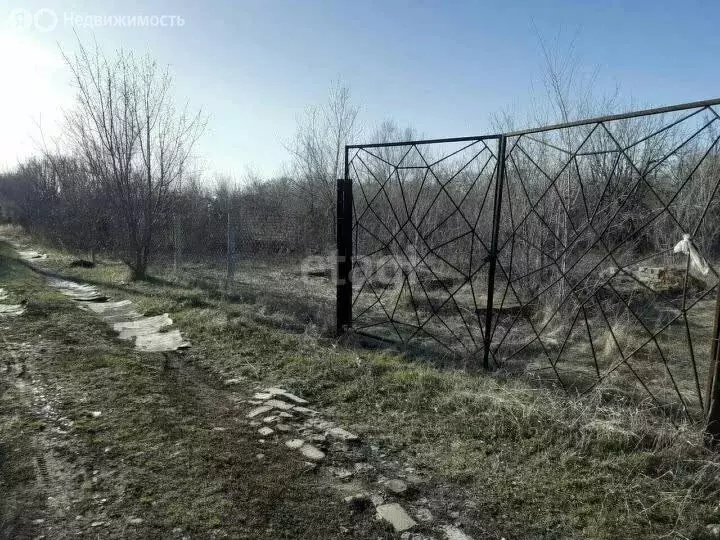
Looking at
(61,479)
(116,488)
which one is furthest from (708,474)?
(61,479)

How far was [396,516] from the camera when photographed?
2389 millimetres

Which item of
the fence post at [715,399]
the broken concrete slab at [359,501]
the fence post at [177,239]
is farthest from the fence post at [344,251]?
the fence post at [177,239]

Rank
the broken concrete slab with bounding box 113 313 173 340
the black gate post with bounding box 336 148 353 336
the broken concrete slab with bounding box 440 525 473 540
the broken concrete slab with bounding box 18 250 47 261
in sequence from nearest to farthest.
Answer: the broken concrete slab with bounding box 440 525 473 540, the black gate post with bounding box 336 148 353 336, the broken concrete slab with bounding box 113 313 173 340, the broken concrete slab with bounding box 18 250 47 261

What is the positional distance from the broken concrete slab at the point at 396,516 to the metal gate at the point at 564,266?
80.6 inches

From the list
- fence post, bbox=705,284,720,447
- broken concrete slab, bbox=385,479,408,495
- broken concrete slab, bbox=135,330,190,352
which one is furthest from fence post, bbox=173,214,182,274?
fence post, bbox=705,284,720,447

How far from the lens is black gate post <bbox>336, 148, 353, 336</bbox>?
225 inches

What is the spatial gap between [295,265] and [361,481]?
1136cm

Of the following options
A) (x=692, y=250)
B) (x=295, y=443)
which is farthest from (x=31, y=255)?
(x=692, y=250)

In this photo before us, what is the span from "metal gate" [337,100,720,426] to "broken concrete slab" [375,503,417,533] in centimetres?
205

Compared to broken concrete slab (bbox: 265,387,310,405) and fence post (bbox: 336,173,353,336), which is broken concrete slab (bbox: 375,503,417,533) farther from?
fence post (bbox: 336,173,353,336)

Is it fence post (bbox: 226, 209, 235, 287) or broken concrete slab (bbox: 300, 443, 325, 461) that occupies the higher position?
fence post (bbox: 226, 209, 235, 287)

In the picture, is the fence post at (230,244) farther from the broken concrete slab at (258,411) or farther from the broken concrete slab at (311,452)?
the broken concrete slab at (311,452)

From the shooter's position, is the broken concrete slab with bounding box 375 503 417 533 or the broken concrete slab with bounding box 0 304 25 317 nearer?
the broken concrete slab with bounding box 375 503 417 533

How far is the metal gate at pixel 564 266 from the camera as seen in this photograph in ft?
14.0
